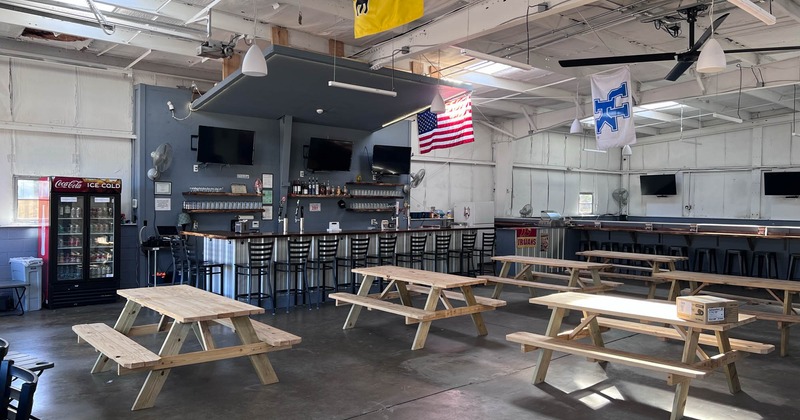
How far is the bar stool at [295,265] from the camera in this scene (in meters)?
7.61

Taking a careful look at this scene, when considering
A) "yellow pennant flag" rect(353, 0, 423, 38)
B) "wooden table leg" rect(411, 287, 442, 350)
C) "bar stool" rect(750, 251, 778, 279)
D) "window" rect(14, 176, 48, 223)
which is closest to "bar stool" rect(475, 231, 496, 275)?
"wooden table leg" rect(411, 287, 442, 350)

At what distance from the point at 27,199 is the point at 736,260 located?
12.3m

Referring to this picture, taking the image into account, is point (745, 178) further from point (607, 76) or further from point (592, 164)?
point (607, 76)

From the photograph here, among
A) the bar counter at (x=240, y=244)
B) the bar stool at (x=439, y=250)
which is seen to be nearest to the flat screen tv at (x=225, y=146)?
the bar counter at (x=240, y=244)

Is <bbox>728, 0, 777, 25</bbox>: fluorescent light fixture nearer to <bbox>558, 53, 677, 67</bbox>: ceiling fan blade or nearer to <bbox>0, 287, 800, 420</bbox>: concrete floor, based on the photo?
<bbox>558, 53, 677, 67</bbox>: ceiling fan blade

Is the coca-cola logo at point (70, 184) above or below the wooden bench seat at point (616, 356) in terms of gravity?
above

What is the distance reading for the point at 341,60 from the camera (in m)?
7.31

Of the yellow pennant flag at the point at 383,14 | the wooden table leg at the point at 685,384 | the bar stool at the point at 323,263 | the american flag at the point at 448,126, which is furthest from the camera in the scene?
the american flag at the point at 448,126

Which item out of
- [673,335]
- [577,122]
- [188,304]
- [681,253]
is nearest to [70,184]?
[188,304]

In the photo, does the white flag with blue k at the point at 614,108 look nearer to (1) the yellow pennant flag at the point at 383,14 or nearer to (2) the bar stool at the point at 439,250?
(2) the bar stool at the point at 439,250

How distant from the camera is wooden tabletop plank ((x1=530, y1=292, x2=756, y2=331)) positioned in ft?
12.5

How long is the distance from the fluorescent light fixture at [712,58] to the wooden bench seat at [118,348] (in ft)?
17.6

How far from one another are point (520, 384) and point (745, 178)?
46.4 ft

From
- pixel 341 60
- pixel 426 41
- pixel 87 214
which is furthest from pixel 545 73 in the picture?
pixel 87 214
